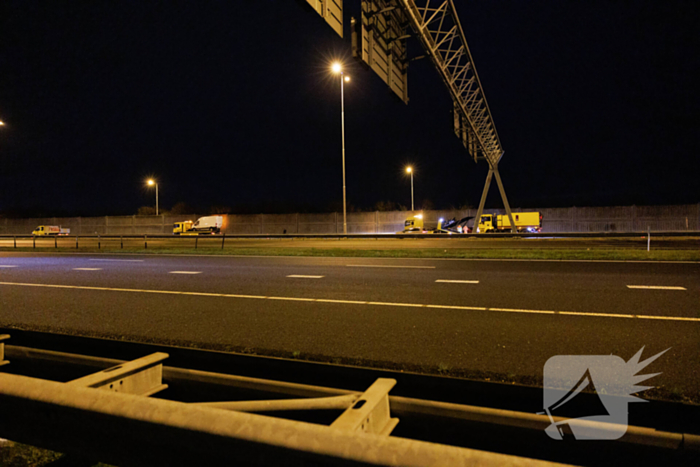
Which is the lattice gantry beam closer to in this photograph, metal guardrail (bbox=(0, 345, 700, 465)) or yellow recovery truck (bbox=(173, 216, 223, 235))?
metal guardrail (bbox=(0, 345, 700, 465))

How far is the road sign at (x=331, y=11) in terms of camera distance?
9109 mm

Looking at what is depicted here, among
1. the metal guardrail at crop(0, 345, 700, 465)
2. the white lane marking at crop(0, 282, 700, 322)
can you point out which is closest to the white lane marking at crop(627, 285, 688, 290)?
the white lane marking at crop(0, 282, 700, 322)

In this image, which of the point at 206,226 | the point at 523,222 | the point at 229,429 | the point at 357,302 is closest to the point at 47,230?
the point at 206,226

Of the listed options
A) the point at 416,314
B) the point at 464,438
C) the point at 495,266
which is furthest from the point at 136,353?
the point at 495,266

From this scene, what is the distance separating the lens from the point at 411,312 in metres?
6.23

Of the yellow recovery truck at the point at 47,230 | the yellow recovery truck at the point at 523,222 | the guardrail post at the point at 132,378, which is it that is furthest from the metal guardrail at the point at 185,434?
the yellow recovery truck at the point at 47,230

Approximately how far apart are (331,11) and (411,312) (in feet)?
23.6

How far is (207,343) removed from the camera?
4.57 m

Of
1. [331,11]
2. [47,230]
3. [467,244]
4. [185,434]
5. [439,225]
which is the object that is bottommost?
[467,244]

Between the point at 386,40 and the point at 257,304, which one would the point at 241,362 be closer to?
the point at 257,304

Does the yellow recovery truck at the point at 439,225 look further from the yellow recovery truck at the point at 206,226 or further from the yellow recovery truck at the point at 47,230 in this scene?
the yellow recovery truck at the point at 47,230

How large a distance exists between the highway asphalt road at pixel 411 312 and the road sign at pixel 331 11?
5887mm

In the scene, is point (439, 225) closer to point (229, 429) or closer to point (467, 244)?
point (467, 244)

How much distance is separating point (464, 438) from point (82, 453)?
160cm
